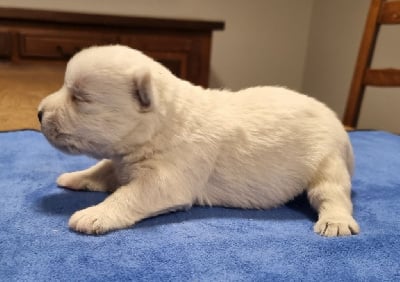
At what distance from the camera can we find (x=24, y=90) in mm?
2223

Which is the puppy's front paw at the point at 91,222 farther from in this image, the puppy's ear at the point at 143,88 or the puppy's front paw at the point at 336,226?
the puppy's front paw at the point at 336,226

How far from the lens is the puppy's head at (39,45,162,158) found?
101 cm

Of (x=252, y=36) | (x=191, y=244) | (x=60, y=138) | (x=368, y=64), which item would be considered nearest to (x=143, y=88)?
(x=60, y=138)

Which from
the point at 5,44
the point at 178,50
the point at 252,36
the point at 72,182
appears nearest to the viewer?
the point at 72,182

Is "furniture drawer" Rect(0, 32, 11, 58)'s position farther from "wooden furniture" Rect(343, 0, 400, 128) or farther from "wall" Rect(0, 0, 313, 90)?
"wooden furniture" Rect(343, 0, 400, 128)

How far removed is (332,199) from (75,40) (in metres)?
2.05

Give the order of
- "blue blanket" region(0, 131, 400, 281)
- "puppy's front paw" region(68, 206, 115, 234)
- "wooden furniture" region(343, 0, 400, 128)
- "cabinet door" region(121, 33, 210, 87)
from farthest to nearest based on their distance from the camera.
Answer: "cabinet door" region(121, 33, 210, 87), "wooden furniture" region(343, 0, 400, 128), "puppy's front paw" region(68, 206, 115, 234), "blue blanket" region(0, 131, 400, 281)

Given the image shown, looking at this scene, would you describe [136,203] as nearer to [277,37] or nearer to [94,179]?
[94,179]

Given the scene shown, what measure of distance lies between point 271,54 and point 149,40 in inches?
55.5

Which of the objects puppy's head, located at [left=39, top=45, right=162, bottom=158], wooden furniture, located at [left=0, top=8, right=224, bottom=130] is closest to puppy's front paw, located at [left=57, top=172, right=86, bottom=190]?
puppy's head, located at [left=39, top=45, right=162, bottom=158]

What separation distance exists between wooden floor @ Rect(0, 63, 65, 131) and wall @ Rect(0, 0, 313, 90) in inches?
44.0

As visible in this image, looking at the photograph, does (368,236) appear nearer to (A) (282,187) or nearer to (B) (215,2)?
(A) (282,187)

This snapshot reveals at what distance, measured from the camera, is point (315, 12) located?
378 centimetres

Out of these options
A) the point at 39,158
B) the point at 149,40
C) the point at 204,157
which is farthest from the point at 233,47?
the point at 204,157
